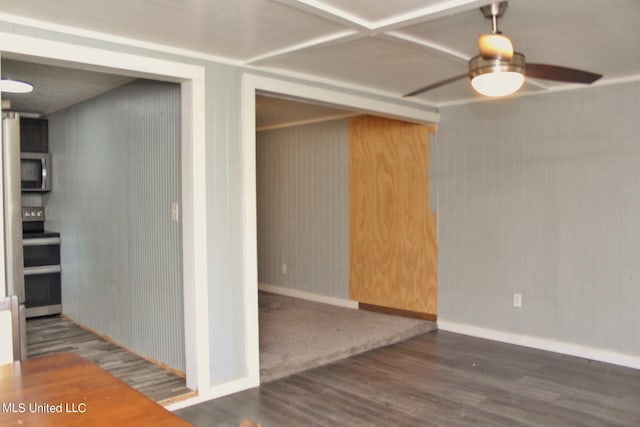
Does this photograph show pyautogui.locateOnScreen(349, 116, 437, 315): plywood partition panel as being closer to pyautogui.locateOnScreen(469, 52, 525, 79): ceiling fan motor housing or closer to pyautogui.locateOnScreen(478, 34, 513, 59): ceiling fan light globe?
pyautogui.locateOnScreen(469, 52, 525, 79): ceiling fan motor housing

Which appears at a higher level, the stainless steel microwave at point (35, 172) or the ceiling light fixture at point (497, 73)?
the ceiling light fixture at point (497, 73)

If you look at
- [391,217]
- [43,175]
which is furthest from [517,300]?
[43,175]

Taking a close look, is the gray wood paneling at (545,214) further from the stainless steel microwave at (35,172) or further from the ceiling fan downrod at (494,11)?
the stainless steel microwave at (35,172)

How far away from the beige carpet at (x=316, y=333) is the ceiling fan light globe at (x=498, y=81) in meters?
2.53

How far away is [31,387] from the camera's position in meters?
1.63

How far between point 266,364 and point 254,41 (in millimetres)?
2293

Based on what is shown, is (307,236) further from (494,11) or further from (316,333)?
(494,11)

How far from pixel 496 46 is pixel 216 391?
8.80 feet

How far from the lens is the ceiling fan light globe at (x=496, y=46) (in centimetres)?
218

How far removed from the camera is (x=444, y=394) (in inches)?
142

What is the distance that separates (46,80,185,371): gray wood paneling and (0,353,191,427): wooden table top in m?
1.96

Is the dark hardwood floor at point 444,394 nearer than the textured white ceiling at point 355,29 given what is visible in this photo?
No

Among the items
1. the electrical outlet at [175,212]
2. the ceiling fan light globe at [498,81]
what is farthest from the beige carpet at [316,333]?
the ceiling fan light globe at [498,81]

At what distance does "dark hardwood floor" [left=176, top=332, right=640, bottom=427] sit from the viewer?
3.22 metres
